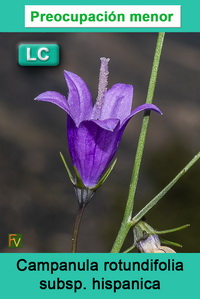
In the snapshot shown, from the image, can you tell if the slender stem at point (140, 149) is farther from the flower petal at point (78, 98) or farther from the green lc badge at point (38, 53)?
the green lc badge at point (38, 53)

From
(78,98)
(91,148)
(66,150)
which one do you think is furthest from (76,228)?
(66,150)

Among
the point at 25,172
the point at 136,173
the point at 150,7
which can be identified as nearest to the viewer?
the point at 136,173

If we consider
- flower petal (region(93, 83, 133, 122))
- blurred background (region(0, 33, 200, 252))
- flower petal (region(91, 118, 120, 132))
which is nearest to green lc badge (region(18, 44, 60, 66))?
blurred background (region(0, 33, 200, 252))

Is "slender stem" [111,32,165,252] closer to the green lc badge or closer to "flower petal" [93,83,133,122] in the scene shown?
"flower petal" [93,83,133,122]
